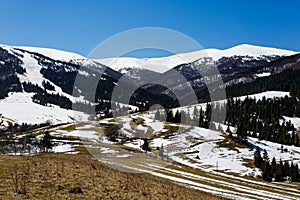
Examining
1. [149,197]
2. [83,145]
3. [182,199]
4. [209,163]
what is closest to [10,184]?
[149,197]

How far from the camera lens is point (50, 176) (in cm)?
2555

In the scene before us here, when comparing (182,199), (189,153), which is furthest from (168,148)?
(182,199)

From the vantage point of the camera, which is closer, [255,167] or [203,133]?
[255,167]

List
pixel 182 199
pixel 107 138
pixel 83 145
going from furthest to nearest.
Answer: pixel 107 138 → pixel 83 145 → pixel 182 199

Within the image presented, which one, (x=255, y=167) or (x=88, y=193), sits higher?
(x=88, y=193)

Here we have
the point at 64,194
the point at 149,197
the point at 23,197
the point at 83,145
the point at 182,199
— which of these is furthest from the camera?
the point at 83,145

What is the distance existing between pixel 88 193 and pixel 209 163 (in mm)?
109307

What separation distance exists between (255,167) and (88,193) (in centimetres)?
11378

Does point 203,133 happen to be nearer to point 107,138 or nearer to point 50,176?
point 107,138

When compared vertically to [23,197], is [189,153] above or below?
below

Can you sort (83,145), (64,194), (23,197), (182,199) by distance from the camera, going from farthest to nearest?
1. (83,145)
2. (182,199)
3. (64,194)
4. (23,197)

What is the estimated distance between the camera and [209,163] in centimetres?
12669

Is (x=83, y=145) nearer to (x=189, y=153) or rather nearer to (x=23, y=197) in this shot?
(x=189, y=153)

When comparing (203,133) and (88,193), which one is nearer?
(88,193)
